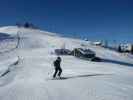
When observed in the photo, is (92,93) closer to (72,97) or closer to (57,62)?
(72,97)

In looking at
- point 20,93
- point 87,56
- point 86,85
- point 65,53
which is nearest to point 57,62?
point 86,85

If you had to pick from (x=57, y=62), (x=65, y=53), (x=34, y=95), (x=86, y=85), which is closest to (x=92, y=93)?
(x=86, y=85)

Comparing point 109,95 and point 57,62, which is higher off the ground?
point 57,62

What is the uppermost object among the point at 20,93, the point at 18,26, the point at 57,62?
the point at 18,26

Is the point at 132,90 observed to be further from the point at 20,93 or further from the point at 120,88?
the point at 20,93

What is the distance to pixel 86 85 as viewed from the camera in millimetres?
13156

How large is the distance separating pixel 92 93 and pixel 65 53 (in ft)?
109

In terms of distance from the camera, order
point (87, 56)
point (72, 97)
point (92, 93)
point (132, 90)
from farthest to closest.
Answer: point (87, 56) < point (132, 90) < point (92, 93) < point (72, 97)

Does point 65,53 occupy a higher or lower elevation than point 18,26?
lower

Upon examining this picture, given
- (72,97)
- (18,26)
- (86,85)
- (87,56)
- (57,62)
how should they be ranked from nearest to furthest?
1. (72,97)
2. (86,85)
3. (57,62)
4. (87,56)
5. (18,26)

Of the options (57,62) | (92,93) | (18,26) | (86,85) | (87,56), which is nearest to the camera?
(92,93)

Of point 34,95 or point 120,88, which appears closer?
point 34,95

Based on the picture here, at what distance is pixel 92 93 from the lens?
439 inches

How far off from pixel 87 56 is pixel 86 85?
22.4m
